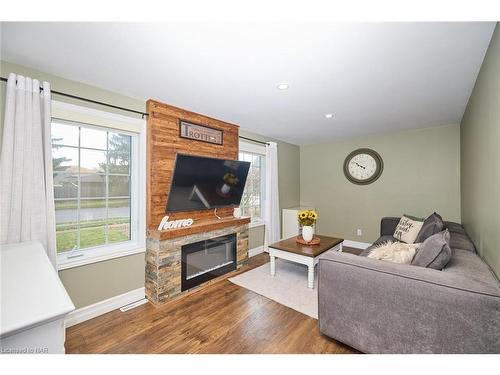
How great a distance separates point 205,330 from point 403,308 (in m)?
1.58

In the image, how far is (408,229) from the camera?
3.02 m

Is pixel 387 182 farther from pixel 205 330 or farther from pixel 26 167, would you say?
pixel 26 167

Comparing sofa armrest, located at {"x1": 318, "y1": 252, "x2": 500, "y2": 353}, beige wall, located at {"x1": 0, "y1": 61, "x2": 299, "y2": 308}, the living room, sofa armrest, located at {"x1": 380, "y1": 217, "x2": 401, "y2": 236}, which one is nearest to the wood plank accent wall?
the living room

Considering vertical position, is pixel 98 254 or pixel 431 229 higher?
pixel 431 229

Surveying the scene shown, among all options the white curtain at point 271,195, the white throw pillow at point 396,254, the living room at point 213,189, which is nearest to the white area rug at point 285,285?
the living room at point 213,189

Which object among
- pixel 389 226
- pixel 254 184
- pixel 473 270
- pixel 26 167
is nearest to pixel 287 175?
pixel 254 184

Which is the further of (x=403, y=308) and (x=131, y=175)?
(x=131, y=175)

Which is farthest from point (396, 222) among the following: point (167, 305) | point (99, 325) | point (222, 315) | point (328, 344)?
point (99, 325)

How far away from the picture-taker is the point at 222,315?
2.21m

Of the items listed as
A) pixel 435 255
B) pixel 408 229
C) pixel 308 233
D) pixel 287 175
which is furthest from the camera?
pixel 287 175

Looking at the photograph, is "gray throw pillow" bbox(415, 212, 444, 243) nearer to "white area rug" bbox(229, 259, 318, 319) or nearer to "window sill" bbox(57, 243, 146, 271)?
"white area rug" bbox(229, 259, 318, 319)

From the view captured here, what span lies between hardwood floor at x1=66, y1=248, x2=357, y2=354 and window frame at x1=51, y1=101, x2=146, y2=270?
60 centimetres

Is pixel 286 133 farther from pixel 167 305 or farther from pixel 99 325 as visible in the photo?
pixel 99 325
